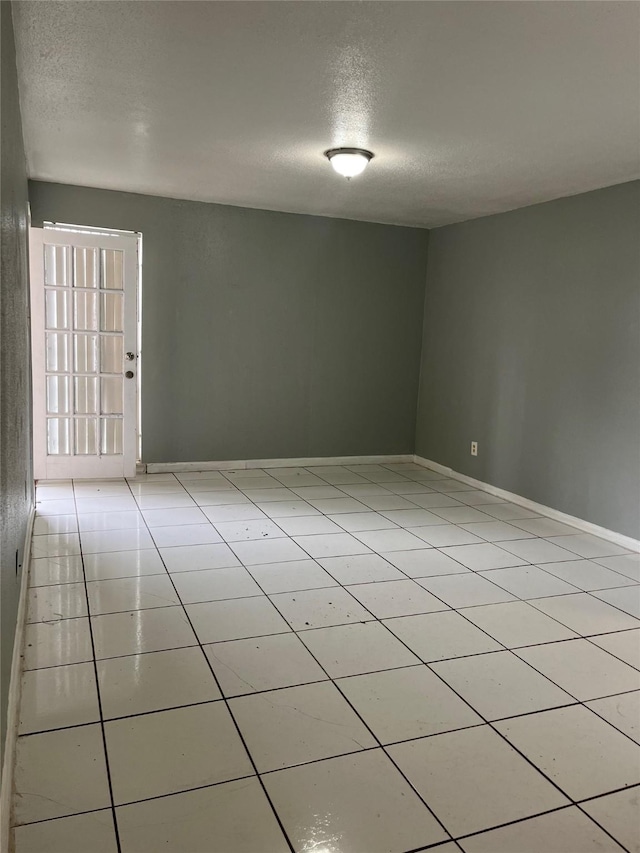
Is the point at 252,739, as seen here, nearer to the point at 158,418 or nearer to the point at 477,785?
the point at 477,785

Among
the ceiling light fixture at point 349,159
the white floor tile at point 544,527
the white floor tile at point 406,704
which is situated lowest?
the white floor tile at point 406,704

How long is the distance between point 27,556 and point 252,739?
1817mm

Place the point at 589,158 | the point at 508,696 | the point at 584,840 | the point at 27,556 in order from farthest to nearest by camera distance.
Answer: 1. the point at 589,158
2. the point at 27,556
3. the point at 508,696
4. the point at 584,840

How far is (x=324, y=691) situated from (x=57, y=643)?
1088 mm

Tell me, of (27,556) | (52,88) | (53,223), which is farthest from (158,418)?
(52,88)

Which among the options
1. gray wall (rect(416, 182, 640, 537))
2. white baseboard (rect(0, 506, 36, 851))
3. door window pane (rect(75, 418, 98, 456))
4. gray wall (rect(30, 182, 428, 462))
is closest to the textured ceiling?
gray wall (rect(416, 182, 640, 537))

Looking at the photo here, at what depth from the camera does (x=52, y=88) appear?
2.86 metres

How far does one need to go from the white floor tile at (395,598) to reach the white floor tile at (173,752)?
1022mm

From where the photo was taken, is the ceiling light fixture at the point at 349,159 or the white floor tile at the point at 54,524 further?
the white floor tile at the point at 54,524

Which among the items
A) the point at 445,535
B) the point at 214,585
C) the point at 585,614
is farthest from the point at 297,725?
the point at 445,535

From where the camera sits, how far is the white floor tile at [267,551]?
139 inches

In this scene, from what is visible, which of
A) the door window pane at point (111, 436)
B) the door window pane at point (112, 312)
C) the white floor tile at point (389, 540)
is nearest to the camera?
the white floor tile at point (389, 540)

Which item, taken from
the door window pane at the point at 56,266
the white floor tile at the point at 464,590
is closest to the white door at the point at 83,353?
the door window pane at the point at 56,266

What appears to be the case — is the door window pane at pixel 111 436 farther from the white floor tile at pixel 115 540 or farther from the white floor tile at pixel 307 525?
the white floor tile at pixel 307 525
